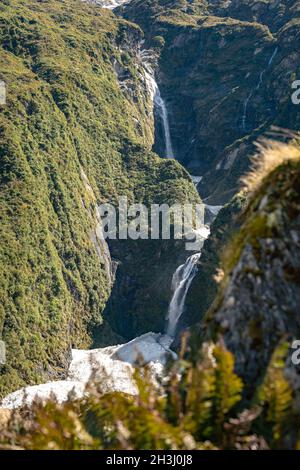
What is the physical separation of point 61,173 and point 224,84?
5869 cm

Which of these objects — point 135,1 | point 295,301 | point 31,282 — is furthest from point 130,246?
point 135,1

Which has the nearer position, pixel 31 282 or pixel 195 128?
pixel 31 282

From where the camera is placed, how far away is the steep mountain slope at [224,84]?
111062 mm

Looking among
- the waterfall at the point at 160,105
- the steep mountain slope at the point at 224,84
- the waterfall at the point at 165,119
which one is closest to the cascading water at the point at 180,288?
the steep mountain slope at the point at 224,84

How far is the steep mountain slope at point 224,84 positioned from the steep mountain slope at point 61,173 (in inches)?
367

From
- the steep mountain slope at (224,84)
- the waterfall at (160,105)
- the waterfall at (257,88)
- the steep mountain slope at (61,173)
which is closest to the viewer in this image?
the steep mountain slope at (61,173)

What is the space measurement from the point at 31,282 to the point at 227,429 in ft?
202

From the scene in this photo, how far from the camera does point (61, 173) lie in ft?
275

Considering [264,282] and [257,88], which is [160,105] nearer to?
[257,88]

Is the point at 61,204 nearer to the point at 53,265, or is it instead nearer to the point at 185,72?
the point at 53,265

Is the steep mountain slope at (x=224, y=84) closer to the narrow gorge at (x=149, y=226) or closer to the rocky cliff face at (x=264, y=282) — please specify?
the narrow gorge at (x=149, y=226)

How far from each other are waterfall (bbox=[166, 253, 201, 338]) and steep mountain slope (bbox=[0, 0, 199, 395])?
7479 mm

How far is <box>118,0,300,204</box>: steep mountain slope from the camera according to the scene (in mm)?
111062

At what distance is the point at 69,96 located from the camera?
9881cm
